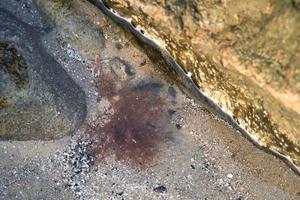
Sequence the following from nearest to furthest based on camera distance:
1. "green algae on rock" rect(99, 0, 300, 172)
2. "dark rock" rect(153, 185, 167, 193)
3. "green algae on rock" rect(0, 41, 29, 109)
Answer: "green algae on rock" rect(99, 0, 300, 172) < "green algae on rock" rect(0, 41, 29, 109) < "dark rock" rect(153, 185, 167, 193)

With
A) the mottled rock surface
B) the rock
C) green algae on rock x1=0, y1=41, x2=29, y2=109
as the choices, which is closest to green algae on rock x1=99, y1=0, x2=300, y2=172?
the mottled rock surface

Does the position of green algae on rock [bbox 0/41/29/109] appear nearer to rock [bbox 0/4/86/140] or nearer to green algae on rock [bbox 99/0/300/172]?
rock [bbox 0/4/86/140]

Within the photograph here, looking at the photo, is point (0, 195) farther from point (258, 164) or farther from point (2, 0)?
point (258, 164)

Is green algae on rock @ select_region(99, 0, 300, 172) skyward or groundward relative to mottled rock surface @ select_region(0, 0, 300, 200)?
skyward

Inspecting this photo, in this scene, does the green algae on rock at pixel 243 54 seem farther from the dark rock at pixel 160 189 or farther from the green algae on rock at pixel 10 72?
the green algae on rock at pixel 10 72

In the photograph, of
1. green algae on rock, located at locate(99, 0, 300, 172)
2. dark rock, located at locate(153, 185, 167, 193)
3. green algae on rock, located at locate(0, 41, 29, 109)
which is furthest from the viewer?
dark rock, located at locate(153, 185, 167, 193)

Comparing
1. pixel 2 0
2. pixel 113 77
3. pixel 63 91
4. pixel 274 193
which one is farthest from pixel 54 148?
pixel 274 193

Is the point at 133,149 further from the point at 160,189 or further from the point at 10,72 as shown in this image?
the point at 10,72

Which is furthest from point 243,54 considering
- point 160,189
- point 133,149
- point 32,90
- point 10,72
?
point 10,72

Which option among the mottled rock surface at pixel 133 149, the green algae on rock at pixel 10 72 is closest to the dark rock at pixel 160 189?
the mottled rock surface at pixel 133 149
